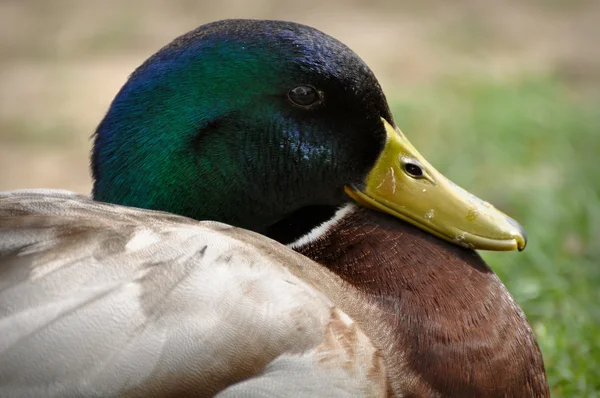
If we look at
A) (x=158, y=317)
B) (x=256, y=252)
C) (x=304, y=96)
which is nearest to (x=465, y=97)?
(x=304, y=96)

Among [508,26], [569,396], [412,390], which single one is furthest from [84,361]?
[508,26]

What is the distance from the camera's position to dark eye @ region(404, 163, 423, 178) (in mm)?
2305

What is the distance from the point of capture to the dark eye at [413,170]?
2.30m

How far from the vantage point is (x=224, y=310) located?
5.67 ft

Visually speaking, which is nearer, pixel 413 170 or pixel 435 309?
pixel 435 309

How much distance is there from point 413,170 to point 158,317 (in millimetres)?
887

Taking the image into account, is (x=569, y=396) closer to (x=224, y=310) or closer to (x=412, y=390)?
(x=412, y=390)

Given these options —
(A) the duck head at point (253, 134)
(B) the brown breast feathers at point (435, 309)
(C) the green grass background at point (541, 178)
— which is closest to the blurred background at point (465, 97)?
(C) the green grass background at point (541, 178)

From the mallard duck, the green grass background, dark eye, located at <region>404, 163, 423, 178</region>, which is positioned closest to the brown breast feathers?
the mallard duck

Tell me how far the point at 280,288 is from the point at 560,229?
2.27 m

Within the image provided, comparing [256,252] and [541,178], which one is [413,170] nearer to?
[256,252]

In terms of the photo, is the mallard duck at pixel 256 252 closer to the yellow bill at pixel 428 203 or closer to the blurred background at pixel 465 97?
the yellow bill at pixel 428 203

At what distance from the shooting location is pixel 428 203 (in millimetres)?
2277

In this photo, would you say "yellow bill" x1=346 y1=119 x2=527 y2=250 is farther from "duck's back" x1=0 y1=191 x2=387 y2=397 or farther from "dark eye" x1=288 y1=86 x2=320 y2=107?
"duck's back" x1=0 y1=191 x2=387 y2=397
